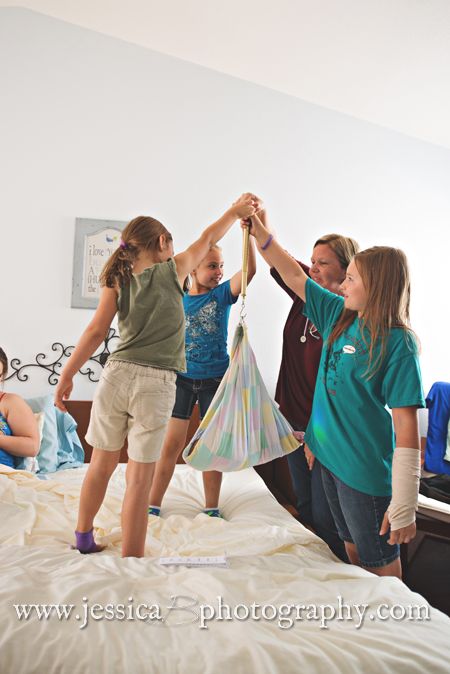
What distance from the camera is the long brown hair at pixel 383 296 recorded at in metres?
1.38

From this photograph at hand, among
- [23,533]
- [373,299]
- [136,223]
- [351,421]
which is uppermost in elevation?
[136,223]

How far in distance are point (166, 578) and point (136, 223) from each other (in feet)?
3.42

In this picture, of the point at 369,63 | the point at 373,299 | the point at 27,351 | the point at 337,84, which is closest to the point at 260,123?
the point at 337,84

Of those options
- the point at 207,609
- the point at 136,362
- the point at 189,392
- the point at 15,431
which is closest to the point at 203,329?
the point at 189,392

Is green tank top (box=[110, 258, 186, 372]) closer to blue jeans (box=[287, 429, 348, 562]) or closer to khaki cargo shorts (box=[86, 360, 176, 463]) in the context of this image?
khaki cargo shorts (box=[86, 360, 176, 463])

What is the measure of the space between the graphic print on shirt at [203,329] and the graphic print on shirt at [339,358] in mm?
756

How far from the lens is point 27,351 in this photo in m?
3.13

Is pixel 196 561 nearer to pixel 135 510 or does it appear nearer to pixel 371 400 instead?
pixel 135 510

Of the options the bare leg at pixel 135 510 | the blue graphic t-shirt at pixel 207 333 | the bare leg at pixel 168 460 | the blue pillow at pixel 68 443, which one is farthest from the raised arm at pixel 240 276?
the blue pillow at pixel 68 443


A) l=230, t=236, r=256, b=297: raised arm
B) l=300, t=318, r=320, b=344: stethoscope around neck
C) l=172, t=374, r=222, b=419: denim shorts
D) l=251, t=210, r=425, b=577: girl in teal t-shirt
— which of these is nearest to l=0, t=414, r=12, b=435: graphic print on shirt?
l=172, t=374, r=222, b=419: denim shorts

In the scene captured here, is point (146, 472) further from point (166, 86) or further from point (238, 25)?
point (166, 86)

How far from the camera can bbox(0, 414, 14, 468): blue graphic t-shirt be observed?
228 centimetres

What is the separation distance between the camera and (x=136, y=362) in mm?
1670

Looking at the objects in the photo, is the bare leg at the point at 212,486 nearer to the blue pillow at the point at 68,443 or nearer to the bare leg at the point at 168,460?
the bare leg at the point at 168,460
